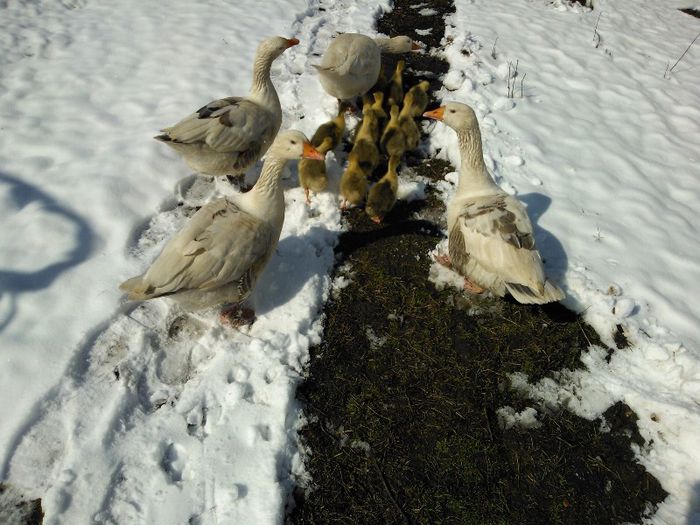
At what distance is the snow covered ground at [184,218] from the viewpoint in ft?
9.22

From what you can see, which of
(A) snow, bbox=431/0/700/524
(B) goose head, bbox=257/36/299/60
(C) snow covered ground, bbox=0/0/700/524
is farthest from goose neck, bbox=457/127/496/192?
(B) goose head, bbox=257/36/299/60

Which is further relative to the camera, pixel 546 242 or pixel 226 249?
pixel 546 242

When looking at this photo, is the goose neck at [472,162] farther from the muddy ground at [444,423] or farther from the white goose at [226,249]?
the white goose at [226,249]

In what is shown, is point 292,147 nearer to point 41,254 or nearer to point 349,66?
point 349,66

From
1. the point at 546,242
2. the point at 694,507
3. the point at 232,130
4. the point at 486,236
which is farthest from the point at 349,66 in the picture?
the point at 694,507

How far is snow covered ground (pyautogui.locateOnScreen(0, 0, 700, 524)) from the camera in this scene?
281 cm

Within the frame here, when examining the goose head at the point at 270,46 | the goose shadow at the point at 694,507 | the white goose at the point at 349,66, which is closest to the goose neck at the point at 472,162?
the white goose at the point at 349,66

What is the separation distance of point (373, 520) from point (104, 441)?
6.04 ft

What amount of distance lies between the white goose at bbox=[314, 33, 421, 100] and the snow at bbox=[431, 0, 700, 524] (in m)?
1.15

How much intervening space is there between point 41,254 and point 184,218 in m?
1.26

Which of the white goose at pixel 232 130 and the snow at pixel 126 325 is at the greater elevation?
the white goose at pixel 232 130

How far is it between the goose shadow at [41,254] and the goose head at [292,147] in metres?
1.96

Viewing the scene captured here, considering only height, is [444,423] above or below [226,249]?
below

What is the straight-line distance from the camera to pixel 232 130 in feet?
13.8
